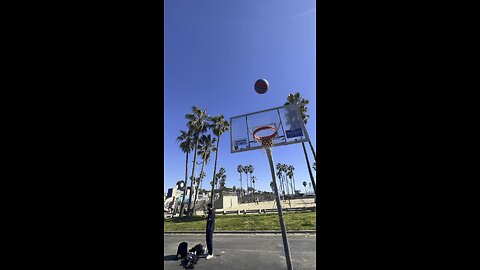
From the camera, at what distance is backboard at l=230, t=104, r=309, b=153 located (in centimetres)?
633

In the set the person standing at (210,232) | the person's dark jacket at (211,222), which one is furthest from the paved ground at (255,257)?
the person's dark jacket at (211,222)

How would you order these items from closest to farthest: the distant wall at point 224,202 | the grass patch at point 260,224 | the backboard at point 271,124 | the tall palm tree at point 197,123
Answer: the backboard at point 271,124, the grass patch at point 260,224, the tall palm tree at point 197,123, the distant wall at point 224,202

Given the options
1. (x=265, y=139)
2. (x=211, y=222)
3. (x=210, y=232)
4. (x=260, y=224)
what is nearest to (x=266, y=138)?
(x=265, y=139)

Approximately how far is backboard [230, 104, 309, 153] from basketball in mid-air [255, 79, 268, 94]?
60 centimetres

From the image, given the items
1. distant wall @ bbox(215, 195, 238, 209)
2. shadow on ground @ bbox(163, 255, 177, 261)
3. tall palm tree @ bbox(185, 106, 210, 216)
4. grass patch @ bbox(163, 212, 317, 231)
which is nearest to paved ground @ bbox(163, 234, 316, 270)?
shadow on ground @ bbox(163, 255, 177, 261)

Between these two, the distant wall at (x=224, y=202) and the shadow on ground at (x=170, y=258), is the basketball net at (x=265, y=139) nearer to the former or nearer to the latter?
the shadow on ground at (x=170, y=258)

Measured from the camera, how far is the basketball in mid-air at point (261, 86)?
659cm

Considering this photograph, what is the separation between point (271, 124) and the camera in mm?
6902

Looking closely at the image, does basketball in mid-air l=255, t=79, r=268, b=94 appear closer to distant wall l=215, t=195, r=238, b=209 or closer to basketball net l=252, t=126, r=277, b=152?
basketball net l=252, t=126, r=277, b=152

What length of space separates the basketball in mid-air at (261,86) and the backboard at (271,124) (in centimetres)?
60
